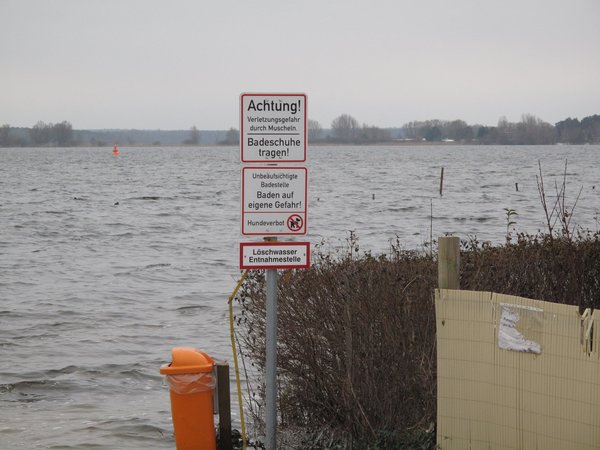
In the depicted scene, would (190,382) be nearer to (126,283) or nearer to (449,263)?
(449,263)

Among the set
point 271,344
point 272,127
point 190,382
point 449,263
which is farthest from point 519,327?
point 190,382

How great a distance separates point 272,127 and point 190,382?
6.65ft

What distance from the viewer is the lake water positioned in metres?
10.7

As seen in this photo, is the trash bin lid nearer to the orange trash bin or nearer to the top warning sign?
the orange trash bin

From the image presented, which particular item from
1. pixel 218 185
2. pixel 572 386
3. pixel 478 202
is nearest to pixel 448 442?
pixel 572 386

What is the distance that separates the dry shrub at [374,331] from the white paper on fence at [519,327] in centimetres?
133

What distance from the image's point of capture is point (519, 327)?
5.61m

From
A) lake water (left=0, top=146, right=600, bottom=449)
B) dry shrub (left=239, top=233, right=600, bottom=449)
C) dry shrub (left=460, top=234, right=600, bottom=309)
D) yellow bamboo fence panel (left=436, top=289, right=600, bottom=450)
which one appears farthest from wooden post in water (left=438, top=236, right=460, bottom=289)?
lake water (left=0, top=146, right=600, bottom=449)

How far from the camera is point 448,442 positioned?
20.5 ft

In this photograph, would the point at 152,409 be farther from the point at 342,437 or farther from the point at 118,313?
the point at 118,313

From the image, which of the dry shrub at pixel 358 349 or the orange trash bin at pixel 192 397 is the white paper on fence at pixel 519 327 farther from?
the orange trash bin at pixel 192 397

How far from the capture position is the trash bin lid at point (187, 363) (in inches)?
275

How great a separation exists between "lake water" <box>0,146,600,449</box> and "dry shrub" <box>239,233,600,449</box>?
2332 mm

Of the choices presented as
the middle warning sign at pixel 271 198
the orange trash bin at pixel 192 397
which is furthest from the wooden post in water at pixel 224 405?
the middle warning sign at pixel 271 198
